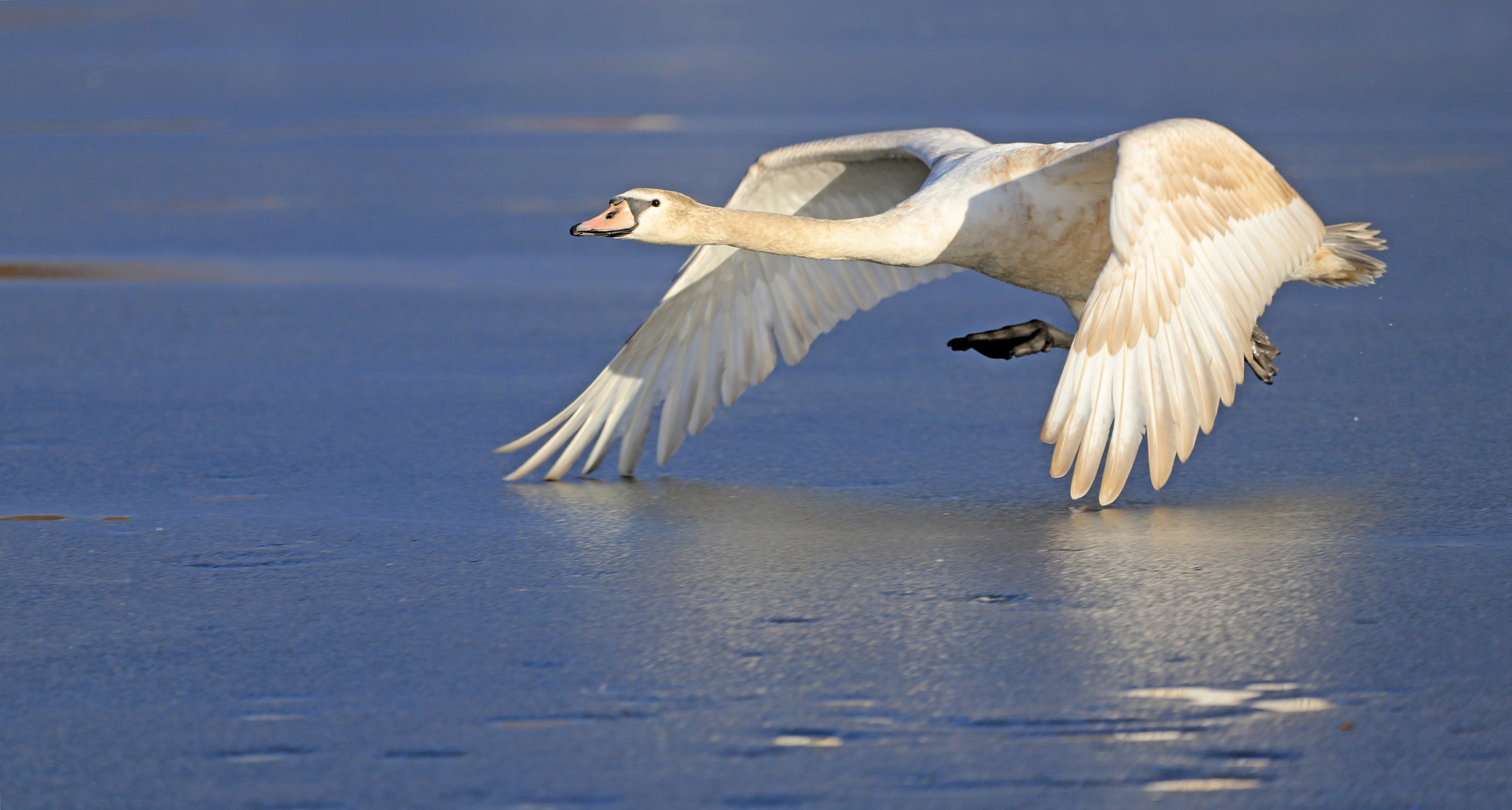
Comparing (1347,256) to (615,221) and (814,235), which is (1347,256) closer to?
(814,235)

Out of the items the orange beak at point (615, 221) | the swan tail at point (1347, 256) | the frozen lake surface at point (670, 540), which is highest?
the orange beak at point (615, 221)

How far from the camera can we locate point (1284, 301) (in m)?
8.48

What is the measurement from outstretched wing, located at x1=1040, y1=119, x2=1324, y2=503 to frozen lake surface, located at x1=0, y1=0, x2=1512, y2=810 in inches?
11.0

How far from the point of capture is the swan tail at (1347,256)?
6.92 metres

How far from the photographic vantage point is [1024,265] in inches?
242

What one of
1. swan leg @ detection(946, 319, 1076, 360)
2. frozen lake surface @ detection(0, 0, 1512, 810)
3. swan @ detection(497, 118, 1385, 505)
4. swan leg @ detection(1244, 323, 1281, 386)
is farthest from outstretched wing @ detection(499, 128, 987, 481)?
swan leg @ detection(1244, 323, 1281, 386)

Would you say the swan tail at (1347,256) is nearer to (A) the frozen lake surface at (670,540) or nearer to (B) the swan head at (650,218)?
(A) the frozen lake surface at (670,540)

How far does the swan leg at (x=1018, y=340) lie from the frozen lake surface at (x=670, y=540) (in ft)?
0.87

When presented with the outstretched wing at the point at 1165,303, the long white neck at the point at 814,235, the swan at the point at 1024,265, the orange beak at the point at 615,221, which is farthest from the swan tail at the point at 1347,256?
the orange beak at the point at 615,221

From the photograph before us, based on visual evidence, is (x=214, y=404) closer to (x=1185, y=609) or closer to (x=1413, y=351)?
(x=1185, y=609)

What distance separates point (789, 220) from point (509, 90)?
10852mm

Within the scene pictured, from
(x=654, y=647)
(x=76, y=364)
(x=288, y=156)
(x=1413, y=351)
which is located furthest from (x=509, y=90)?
(x=654, y=647)

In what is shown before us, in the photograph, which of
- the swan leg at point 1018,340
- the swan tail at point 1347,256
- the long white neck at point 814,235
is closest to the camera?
the long white neck at point 814,235

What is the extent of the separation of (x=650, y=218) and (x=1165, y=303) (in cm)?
159
